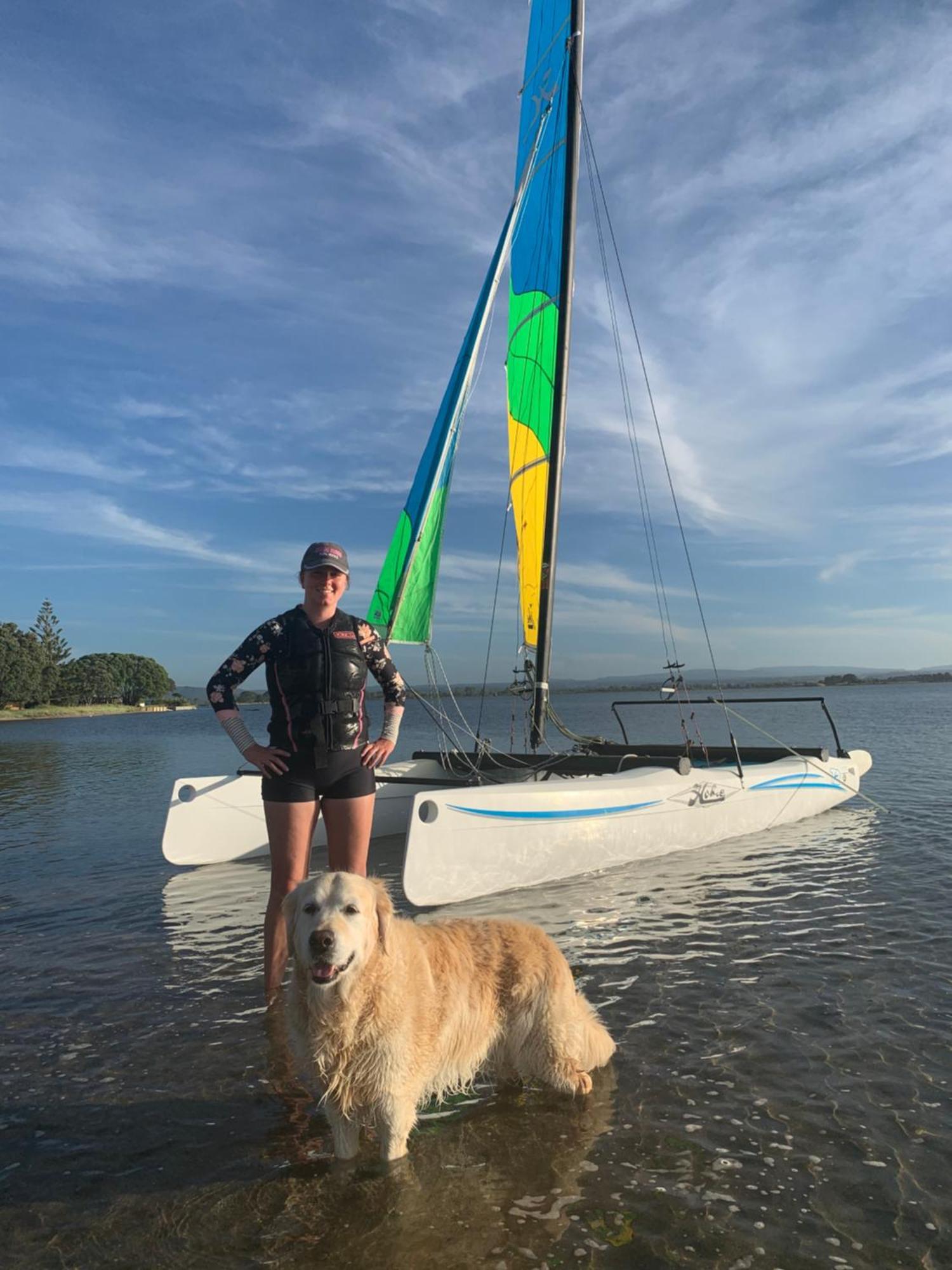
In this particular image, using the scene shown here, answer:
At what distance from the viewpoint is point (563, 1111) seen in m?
3.35

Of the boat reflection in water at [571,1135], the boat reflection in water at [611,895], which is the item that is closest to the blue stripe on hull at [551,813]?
the boat reflection in water at [611,895]

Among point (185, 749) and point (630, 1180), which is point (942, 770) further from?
point (185, 749)

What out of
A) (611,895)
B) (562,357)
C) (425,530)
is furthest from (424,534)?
(611,895)

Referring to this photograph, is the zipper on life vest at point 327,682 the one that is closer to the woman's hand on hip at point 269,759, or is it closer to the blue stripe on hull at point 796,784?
the woman's hand on hip at point 269,759

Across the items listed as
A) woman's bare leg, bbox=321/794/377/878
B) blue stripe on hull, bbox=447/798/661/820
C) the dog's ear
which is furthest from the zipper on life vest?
blue stripe on hull, bbox=447/798/661/820

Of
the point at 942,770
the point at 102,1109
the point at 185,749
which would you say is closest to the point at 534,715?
the point at 102,1109

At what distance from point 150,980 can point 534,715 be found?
6.12m

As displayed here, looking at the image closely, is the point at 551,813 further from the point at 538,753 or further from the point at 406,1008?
the point at 406,1008

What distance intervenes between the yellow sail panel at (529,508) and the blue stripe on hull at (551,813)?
3550 mm

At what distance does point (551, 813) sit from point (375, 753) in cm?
365

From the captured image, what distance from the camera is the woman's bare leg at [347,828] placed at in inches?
158

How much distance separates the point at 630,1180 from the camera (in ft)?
9.45

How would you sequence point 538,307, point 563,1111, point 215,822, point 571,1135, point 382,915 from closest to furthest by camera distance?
point 382,915 → point 571,1135 → point 563,1111 → point 215,822 → point 538,307

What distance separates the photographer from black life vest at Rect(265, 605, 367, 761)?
397 centimetres
